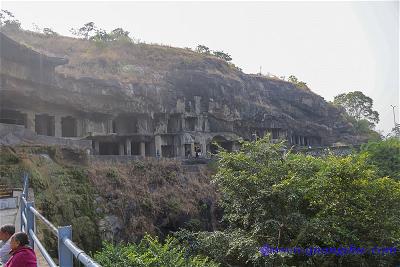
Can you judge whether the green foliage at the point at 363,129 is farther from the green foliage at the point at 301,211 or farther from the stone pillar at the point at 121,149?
the green foliage at the point at 301,211

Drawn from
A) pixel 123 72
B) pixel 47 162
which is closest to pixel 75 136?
pixel 123 72

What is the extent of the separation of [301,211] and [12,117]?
21492 mm

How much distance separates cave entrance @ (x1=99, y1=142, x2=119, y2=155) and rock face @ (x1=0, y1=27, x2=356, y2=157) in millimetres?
91

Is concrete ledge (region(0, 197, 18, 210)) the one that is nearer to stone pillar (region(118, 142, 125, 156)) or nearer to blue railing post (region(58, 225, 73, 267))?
blue railing post (region(58, 225, 73, 267))

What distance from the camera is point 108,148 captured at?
34219mm

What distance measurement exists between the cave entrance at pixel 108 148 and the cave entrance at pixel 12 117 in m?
8.07

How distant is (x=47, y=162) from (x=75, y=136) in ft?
47.2

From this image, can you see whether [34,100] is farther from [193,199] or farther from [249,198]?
[249,198]

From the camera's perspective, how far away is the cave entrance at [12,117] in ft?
84.2

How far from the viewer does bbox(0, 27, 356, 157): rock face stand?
26.2 m

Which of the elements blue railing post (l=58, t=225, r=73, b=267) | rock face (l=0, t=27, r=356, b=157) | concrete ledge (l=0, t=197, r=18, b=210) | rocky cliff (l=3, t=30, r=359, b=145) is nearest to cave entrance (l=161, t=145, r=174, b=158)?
rock face (l=0, t=27, r=356, b=157)

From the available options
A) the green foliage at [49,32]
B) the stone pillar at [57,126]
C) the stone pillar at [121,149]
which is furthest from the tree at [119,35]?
the stone pillar at [57,126]

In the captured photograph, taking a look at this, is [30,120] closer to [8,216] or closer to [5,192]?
[5,192]

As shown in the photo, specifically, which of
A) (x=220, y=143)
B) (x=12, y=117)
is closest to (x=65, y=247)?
(x=12, y=117)
